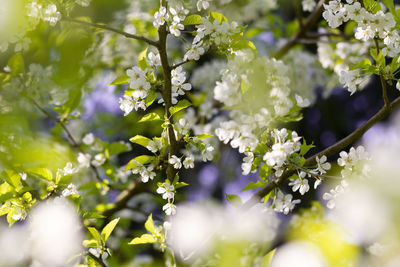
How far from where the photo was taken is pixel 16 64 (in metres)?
1.72

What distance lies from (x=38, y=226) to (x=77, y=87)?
735 mm

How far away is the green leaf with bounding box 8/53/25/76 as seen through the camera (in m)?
1.71

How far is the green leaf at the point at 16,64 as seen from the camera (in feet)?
5.59

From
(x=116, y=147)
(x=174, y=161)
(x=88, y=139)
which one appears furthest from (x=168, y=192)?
(x=88, y=139)

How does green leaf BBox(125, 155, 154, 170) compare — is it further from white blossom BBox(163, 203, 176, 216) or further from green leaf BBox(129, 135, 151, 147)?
white blossom BBox(163, 203, 176, 216)

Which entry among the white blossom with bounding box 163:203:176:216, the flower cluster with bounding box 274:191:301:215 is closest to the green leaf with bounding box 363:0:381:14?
the flower cluster with bounding box 274:191:301:215

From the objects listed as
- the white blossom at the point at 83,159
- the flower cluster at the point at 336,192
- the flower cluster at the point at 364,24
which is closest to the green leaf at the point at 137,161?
the flower cluster at the point at 336,192

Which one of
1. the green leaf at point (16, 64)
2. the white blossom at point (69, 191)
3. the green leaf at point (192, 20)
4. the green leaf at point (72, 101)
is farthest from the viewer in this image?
the green leaf at point (72, 101)

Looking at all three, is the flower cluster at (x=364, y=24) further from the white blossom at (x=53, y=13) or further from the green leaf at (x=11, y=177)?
the green leaf at (x=11, y=177)

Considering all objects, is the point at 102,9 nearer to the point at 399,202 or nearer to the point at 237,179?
the point at 399,202

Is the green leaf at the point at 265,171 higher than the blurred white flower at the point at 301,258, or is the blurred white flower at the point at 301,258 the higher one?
the green leaf at the point at 265,171

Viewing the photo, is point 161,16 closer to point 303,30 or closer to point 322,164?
point 322,164

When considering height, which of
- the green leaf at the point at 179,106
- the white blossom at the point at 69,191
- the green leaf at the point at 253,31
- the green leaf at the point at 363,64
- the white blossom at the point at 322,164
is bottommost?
the green leaf at the point at 253,31

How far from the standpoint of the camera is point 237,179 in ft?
13.8
